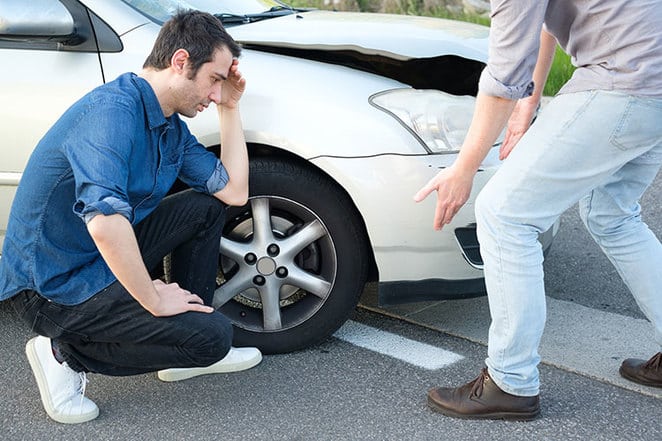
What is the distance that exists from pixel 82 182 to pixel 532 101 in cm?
144

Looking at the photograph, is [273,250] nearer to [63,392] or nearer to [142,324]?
[142,324]

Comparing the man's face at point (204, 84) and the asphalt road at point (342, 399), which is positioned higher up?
the man's face at point (204, 84)

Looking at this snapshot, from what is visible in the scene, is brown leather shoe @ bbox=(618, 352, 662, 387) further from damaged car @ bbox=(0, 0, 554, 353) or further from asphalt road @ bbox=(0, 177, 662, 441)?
damaged car @ bbox=(0, 0, 554, 353)

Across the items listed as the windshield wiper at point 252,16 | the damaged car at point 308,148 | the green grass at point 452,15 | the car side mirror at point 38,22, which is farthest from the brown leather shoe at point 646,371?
the green grass at point 452,15

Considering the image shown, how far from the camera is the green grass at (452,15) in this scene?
7.53 m

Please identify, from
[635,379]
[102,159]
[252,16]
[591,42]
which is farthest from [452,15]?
[102,159]

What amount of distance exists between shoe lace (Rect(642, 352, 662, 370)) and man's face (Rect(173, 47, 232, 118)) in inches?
64.0

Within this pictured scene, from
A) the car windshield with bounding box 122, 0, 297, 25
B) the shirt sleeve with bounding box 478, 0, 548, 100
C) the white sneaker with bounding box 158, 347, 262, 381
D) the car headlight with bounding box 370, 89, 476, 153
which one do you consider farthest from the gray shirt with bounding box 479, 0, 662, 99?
the car windshield with bounding box 122, 0, 297, 25

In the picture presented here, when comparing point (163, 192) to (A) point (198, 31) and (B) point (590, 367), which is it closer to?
(A) point (198, 31)

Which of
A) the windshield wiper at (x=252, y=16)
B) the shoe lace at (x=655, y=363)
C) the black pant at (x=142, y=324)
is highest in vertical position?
the windshield wiper at (x=252, y=16)

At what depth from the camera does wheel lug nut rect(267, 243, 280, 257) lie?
3.44m

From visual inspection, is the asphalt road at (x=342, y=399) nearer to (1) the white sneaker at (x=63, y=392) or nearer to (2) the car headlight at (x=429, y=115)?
(1) the white sneaker at (x=63, y=392)

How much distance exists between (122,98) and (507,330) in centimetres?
129

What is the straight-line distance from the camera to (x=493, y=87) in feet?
8.73
